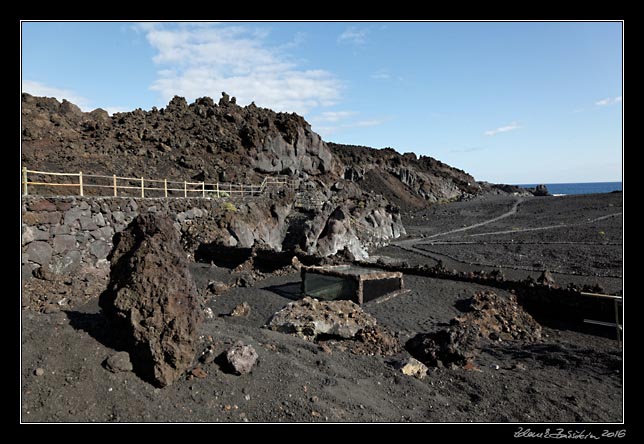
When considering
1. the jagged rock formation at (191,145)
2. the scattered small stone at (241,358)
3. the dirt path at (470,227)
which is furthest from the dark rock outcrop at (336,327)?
the dirt path at (470,227)

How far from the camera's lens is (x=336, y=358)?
7.07m

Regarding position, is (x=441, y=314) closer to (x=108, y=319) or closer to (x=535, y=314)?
(x=535, y=314)

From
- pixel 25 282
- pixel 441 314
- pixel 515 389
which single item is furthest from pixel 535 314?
pixel 25 282

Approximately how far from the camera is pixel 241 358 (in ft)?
18.0

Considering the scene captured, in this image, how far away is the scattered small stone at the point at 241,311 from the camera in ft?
36.6

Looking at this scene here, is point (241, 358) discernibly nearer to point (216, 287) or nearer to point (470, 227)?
point (216, 287)

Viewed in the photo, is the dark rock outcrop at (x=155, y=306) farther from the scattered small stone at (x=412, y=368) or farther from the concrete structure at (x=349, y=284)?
the concrete structure at (x=349, y=284)

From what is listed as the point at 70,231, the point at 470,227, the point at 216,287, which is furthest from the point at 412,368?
the point at 470,227

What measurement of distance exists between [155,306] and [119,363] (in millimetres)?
775

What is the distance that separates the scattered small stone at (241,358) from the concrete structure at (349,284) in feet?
21.5

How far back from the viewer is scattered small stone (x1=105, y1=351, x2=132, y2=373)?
478cm

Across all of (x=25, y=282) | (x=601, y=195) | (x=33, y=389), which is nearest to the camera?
(x=33, y=389)

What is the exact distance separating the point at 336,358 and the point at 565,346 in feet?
19.1

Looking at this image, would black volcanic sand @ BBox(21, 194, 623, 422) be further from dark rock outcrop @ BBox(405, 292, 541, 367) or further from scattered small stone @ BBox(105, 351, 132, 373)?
dark rock outcrop @ BBox(405, 292, 541, 367)
